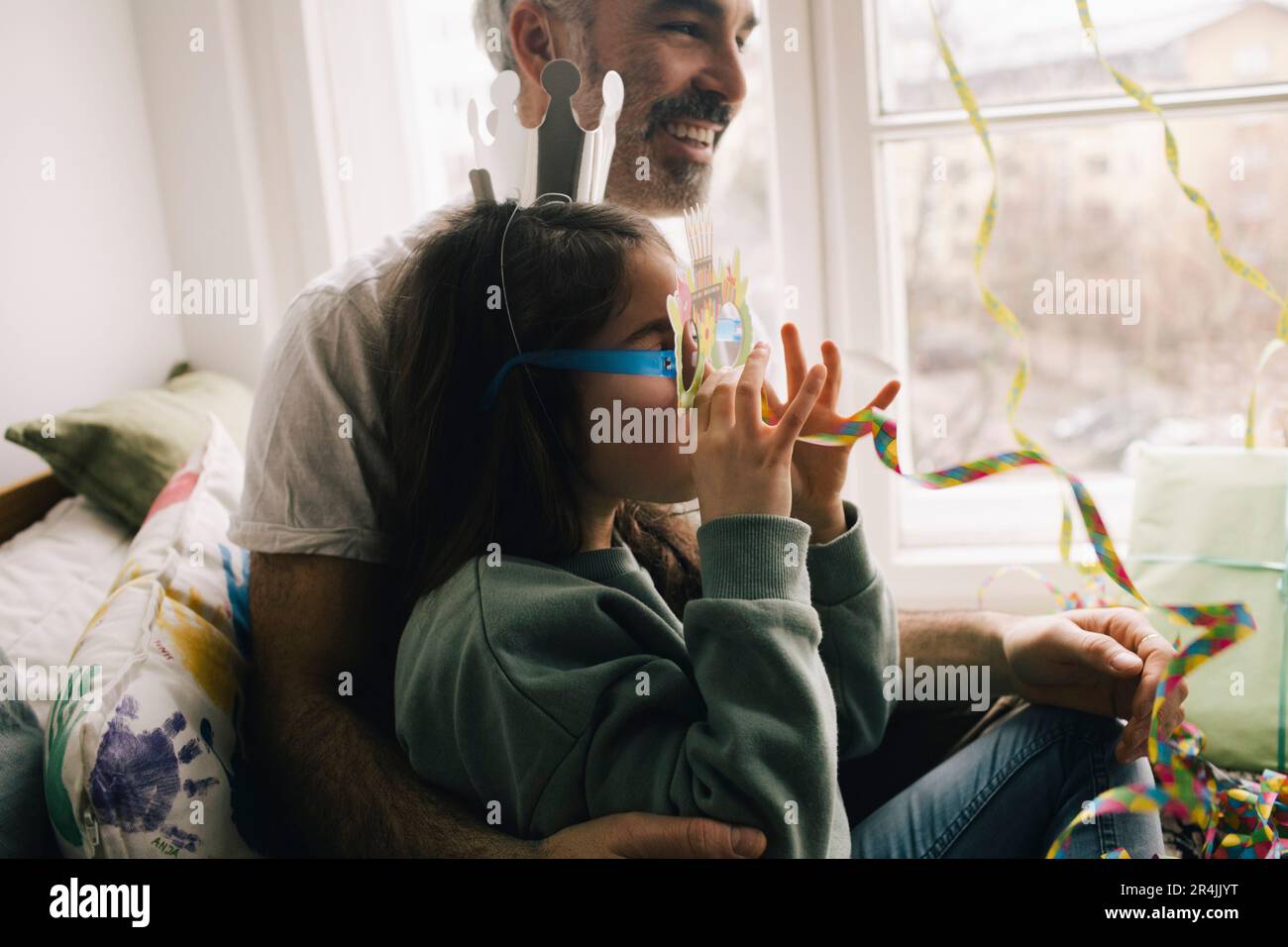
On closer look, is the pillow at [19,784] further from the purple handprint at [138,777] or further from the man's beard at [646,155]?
the man's beard at [646,155]

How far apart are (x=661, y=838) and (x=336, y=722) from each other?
1.12 ft

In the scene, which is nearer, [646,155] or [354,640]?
[354,640]

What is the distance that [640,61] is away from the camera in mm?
1331

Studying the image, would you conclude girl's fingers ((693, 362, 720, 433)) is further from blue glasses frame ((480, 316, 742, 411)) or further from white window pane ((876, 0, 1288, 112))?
white window pane ((876, 0, 1288, 112))

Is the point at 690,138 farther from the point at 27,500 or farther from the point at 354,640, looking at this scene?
the point at 27,500

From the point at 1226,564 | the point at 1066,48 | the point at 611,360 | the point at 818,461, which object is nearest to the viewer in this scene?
the point at 611,360

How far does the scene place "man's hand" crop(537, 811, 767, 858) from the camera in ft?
2.66

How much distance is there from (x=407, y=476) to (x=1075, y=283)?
1116mm

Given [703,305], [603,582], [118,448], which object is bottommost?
[603,582]

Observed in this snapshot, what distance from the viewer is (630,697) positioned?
2.83 feet

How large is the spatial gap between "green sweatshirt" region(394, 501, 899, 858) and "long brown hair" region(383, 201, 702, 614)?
2.1 inches

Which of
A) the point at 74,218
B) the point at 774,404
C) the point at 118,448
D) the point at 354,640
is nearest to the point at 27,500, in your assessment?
the point at 118,448
